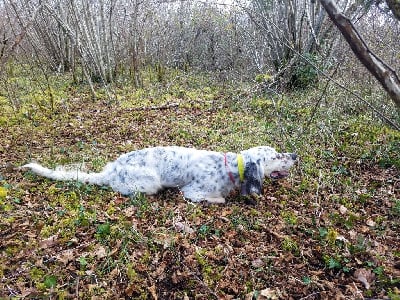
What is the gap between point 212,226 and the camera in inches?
174

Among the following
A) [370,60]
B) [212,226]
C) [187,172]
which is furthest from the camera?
[187,172]

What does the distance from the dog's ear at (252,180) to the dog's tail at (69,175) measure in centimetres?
214

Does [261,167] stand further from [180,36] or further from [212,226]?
[180,36]

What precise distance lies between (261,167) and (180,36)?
14.3m

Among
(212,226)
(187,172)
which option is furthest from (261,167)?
(212,226)

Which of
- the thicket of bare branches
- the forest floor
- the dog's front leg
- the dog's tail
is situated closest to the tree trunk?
the forest floor

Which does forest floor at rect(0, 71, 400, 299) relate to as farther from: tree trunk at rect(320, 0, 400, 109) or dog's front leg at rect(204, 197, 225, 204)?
tree trunk at rect(320, 0, 400, 109)

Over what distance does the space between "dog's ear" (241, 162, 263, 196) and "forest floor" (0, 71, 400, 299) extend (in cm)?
18

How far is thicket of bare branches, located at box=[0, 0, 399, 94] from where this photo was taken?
34.0 ft

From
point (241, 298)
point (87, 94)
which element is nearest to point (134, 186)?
point (241, 298)

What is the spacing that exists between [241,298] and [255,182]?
2.03 metres

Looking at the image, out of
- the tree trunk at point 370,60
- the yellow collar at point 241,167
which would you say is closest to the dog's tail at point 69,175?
the yellow collar at point 241,167

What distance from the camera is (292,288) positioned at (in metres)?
3.38

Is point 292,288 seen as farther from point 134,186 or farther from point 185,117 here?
point 185,117
